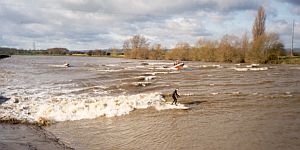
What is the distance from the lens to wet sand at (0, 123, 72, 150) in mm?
12891

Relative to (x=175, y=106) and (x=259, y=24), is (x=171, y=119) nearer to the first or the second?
(x=175, y=106)

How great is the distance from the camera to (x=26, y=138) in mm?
14352

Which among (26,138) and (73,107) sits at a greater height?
(73,107)

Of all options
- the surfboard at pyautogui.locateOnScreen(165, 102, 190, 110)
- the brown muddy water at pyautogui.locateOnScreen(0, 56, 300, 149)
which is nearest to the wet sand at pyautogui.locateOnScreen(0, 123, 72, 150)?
the brown muddy water at pyautogui.locateOnScreen(0, 56, 300, 149)

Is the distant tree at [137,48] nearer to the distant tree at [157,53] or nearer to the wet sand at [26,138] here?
the distant tree at [157,53]

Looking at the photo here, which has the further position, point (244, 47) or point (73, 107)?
point (244, 47)

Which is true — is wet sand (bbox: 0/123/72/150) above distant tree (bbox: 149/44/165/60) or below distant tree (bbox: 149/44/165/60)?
below

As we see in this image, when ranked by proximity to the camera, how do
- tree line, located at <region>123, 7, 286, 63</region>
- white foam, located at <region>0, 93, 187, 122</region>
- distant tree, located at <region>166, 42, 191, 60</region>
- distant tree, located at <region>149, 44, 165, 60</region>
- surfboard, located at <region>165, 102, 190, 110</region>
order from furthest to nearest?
distant tree, located at <region>149, 44, 165, 60</region>
distant tree, located at <region>166, 42, 191, 60</region>
tree line, located at <region>123, 7, 286, 63</region>
surfboard, located at <region>165, 102, 190, 110</region>
white foam, located at <region>0, 93, 187, 122</region>

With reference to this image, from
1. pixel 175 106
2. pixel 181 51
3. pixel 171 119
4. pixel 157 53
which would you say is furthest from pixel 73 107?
pixel 157 53

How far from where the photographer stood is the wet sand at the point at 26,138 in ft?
42.3

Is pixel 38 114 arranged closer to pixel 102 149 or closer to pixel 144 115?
pixel 144 115

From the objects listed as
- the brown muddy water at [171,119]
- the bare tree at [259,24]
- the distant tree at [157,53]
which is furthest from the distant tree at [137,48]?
the brown muddy water at [171,119]

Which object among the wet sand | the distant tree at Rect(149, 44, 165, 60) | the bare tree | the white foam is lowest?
the wet sand

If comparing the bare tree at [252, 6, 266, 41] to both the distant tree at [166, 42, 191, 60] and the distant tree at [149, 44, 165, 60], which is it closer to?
the distant tree at [166, 42, 191, 60]
